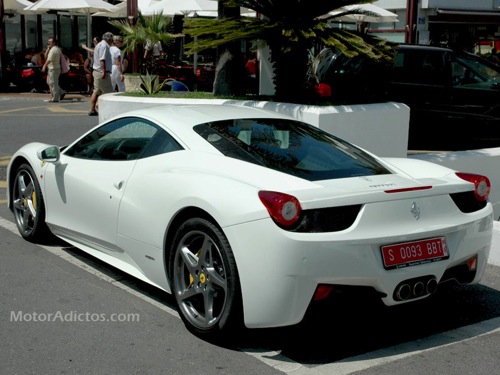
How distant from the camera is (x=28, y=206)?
6.99 m

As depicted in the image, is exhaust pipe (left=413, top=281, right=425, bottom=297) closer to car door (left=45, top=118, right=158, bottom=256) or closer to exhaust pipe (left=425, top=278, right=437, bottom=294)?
exhaust pipe (left=425, top=278, right=437, bottom=294)

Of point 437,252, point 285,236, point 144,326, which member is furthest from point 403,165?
point 144,326

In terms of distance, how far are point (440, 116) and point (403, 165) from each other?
25.8 feet

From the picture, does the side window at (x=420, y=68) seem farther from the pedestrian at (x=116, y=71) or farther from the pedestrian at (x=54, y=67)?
the pedestrian at (x=54, y=67)

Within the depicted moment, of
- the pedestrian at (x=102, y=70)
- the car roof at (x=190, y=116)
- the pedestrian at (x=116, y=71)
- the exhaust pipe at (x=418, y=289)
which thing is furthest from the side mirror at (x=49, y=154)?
the pedestrian at (x=116, y=71)

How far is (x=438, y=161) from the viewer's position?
31.1ft

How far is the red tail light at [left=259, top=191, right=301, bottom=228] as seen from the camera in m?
4.40

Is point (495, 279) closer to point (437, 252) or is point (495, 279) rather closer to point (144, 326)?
point (437, 252)

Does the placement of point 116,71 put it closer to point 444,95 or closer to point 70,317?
point 444,95

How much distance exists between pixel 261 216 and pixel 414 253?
0.92 metres

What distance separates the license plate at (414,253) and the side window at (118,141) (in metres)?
1.93

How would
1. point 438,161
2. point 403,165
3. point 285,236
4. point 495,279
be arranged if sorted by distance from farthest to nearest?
point 438,161, point 495,279, point 403,165, point 285,236

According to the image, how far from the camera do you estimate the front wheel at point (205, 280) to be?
4.60 meters

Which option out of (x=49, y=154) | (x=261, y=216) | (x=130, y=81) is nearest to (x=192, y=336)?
(x=261, y=216)
